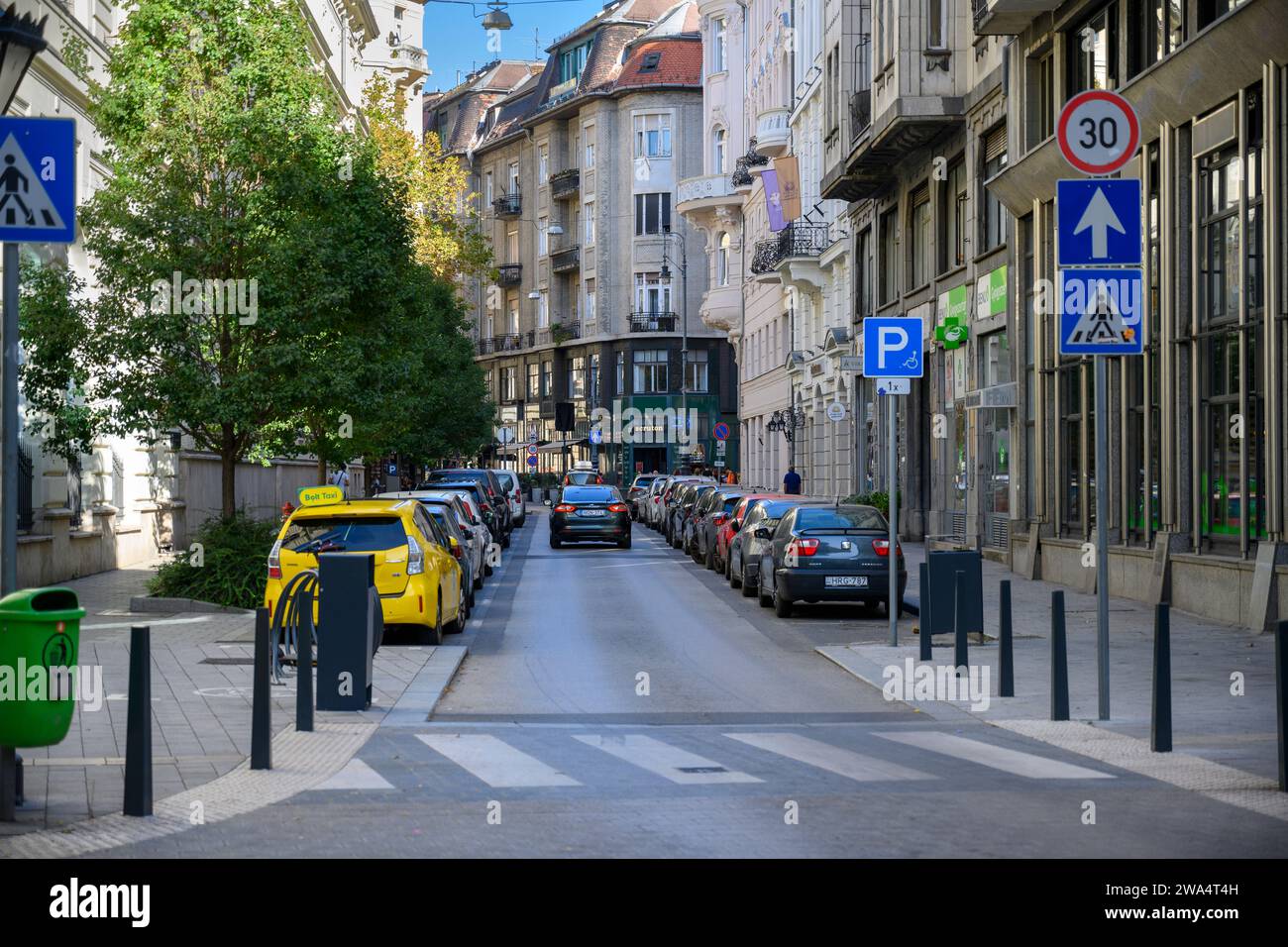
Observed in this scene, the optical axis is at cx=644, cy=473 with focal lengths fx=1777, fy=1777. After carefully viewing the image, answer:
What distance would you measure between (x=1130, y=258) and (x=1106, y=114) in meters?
0.96

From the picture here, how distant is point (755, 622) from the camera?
72.9 feet

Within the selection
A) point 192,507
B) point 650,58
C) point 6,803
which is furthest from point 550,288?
point 6,803

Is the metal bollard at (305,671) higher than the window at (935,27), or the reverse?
the window at (935,27)

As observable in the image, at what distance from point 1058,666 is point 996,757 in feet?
5.33

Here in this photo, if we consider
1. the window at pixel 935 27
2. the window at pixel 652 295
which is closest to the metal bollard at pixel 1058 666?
the window at pixel 935 27

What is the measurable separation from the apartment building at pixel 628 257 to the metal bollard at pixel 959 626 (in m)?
69.3

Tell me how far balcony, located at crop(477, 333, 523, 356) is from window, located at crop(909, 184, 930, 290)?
61477mm

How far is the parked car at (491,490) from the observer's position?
40.3m

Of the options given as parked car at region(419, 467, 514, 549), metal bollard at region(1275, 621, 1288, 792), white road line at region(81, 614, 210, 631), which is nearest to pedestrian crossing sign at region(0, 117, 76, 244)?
metal bollard at region(1275, 621, 1288, 792)

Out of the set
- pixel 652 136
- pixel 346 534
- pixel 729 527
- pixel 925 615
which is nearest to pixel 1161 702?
pixel 925 615

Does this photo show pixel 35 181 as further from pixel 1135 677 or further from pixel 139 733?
pixel 1135 677

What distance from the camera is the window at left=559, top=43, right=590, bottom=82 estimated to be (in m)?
94.4

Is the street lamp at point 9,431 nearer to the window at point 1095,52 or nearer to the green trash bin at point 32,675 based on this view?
the green trash bin at point 32,675
